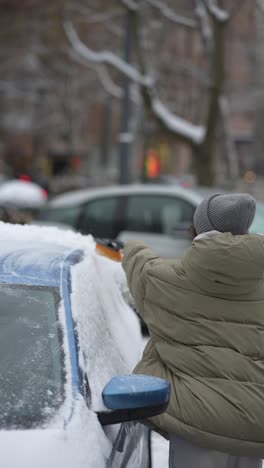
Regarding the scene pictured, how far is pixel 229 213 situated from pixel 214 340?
421mm

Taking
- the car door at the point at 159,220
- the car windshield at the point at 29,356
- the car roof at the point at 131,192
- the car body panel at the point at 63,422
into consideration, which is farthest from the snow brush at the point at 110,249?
the car roof at the point at 131,192

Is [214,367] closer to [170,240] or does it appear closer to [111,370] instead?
[111,370]

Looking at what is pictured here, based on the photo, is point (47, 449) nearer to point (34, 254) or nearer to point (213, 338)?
point (213, 338)

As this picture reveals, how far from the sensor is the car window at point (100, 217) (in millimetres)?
9320

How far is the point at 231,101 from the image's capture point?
26641 millimetres

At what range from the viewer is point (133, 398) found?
2363 millimetres

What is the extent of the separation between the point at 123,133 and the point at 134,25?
94.0 inches

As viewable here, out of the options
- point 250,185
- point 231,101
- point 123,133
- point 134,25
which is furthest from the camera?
point 231,101

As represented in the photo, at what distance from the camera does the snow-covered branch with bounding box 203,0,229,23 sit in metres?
14.6

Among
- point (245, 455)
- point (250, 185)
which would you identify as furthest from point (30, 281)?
point (250, 185)

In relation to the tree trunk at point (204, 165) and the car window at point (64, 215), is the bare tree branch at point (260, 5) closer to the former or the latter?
the tree trunk at point (204, 165)

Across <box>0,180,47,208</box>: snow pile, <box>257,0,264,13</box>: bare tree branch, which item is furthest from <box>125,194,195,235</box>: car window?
<box>257,0,264,13</box>: bare tree branch

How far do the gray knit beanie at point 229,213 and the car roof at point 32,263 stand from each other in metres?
0.56

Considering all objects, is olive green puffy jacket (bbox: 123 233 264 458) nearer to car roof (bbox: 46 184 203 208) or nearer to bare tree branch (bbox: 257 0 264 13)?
car roof (bbox: 46 184 203 208)
